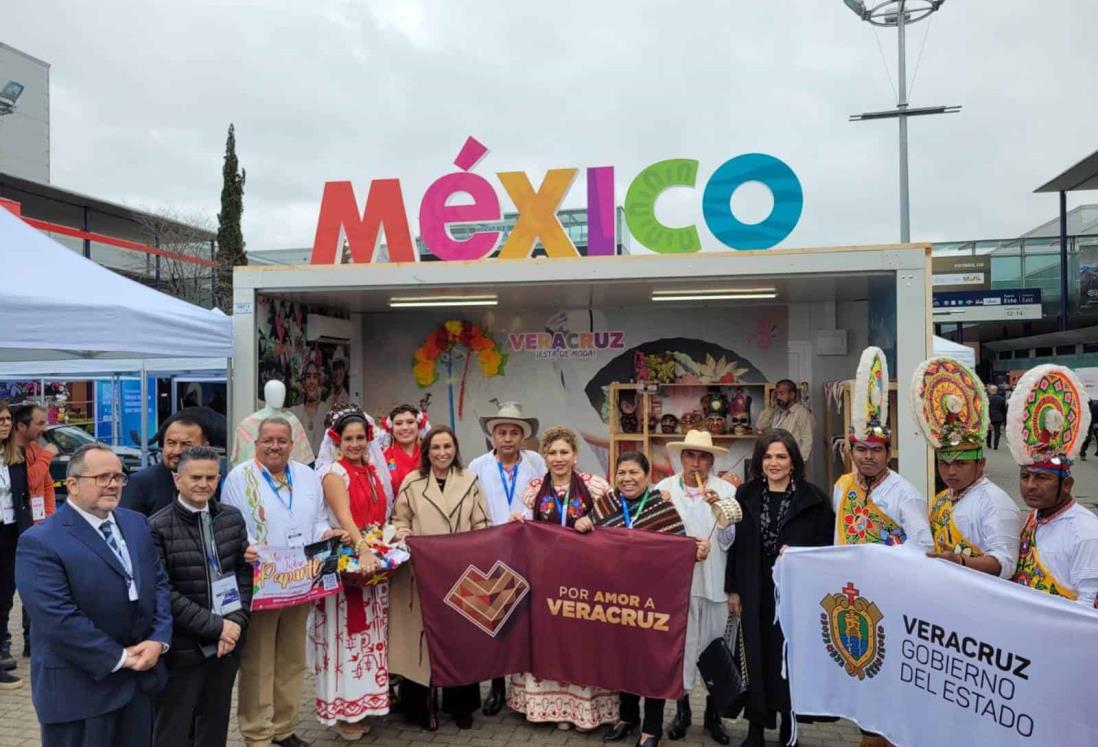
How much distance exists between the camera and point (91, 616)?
9.00ft

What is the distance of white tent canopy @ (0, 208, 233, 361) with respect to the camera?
5.22 meters

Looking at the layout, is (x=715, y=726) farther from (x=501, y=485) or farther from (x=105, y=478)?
(x=105, y=478)

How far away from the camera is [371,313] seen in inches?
405

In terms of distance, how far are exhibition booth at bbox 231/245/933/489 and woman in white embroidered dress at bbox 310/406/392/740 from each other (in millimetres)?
3114

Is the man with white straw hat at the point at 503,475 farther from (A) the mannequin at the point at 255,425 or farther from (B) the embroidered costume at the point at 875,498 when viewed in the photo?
(B) the embroidered costume at the point at 875,498

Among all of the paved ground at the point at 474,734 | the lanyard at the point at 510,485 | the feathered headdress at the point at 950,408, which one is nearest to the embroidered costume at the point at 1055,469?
the feathered headdress at the point at 950,408

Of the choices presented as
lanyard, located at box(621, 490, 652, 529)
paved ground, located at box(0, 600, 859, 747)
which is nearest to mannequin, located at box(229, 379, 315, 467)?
paved ground, located at box(0, 600, 859, 747)

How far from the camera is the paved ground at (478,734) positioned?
4.16m

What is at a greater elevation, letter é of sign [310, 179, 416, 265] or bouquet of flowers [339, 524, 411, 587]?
letter é of sign [310, 179, 416, 265]

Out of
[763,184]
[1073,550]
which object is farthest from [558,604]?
[763,184]

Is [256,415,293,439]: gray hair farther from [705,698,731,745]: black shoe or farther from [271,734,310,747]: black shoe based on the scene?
[705,698,731,745]: black shoe

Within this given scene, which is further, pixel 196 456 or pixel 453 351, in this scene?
pixel 453 351

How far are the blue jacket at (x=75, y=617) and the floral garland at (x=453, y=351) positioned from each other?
7.08 metres

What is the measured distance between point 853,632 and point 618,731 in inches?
57.4
